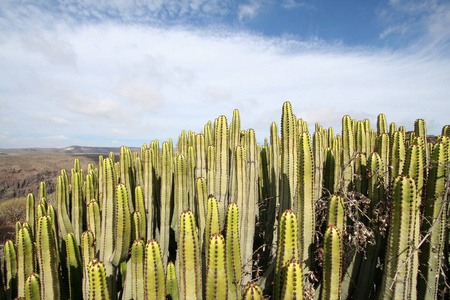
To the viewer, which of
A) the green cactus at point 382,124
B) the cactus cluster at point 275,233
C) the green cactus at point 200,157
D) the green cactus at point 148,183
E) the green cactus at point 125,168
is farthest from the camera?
the green cactus at point 382,124

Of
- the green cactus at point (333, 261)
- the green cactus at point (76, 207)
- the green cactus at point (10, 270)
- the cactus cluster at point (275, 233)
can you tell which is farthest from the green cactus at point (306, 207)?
the green cactus at point (76, 207)

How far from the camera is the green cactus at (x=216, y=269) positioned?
2.15m

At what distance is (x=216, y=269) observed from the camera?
2162 millimetres

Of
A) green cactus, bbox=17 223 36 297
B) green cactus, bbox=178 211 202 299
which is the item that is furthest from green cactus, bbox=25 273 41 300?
green cactus, bbox=178 211 202 299

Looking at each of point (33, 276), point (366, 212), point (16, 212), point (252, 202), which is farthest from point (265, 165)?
point (16, 212)

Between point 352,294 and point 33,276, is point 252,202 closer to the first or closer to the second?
point 352,294

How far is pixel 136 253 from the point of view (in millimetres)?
2891

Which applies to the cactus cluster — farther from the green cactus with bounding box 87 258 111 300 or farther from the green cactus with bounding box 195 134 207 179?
the green cactus with bounding box 195 134 207 179

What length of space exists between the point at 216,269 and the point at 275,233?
1962mm

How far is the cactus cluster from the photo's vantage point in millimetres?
2264

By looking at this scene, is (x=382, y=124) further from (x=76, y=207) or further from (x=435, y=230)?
(x=76, y=207)

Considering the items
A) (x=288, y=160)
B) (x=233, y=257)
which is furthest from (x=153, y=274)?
(x=288, y=160)

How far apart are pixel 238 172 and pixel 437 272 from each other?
2.31 metres

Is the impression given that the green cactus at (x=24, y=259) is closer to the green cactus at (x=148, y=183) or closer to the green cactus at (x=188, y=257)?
the green cactus at (x=148, y=183)
